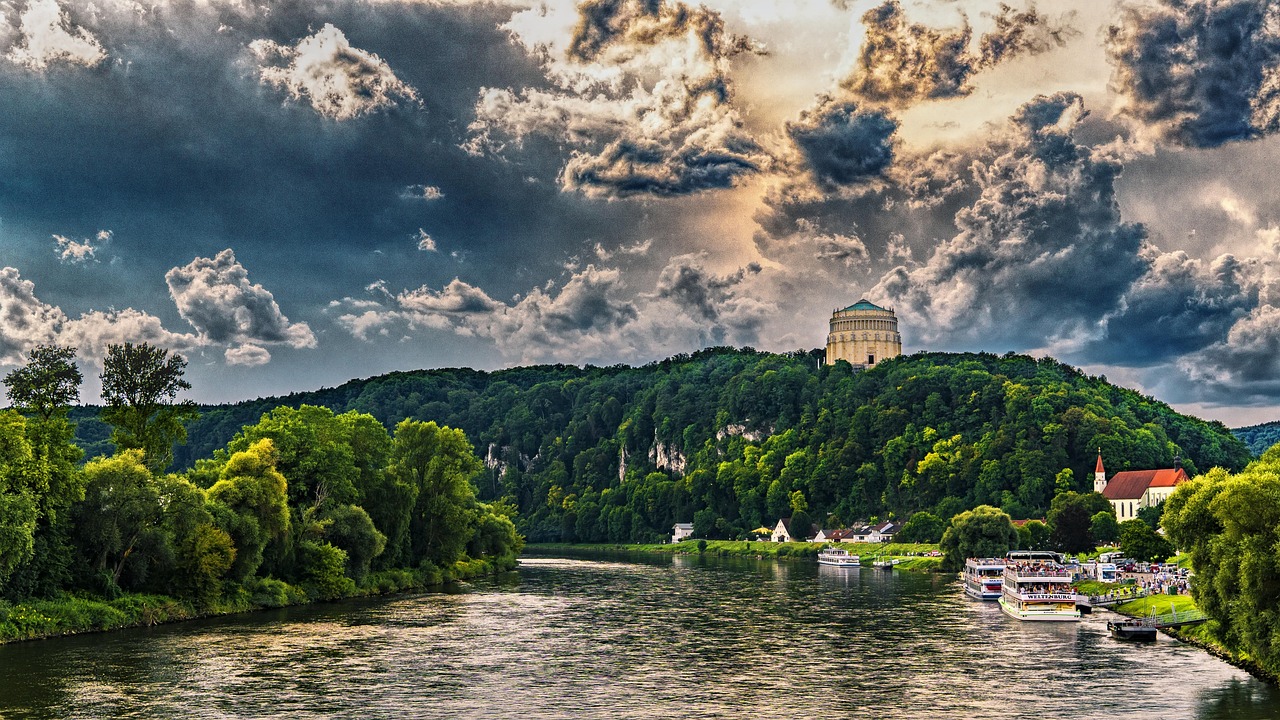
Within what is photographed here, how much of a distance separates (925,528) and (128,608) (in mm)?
118039

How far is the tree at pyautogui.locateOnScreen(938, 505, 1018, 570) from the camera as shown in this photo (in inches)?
5064

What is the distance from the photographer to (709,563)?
538ft

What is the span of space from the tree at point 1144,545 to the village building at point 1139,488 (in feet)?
165

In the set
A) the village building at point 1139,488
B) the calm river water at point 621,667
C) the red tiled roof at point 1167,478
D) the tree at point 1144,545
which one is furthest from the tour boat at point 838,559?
the calm river water at point 621,667

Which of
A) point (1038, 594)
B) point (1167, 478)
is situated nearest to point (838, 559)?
point (1167, 478)

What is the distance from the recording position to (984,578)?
99.8 metres

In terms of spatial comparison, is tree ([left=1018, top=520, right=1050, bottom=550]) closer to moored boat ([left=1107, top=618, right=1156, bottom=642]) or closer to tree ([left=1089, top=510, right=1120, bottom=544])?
tree ([left=1089, top=510, right=1120, bottom=544])

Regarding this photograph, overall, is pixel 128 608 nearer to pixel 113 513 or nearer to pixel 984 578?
pixel 113 513

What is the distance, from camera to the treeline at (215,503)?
66438mm

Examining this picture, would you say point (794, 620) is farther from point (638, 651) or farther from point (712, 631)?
point (638, 651)

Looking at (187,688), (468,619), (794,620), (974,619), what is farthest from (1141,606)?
(187,688)

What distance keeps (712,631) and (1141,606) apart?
31232mm

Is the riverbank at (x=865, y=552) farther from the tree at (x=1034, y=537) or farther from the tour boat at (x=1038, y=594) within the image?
the tour boat at (x=1038, y=594)

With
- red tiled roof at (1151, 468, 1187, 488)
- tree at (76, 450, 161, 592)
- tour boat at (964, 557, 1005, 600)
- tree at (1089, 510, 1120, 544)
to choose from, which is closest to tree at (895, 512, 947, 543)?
red tiled roof at (1151, 468, 1187, 488)
